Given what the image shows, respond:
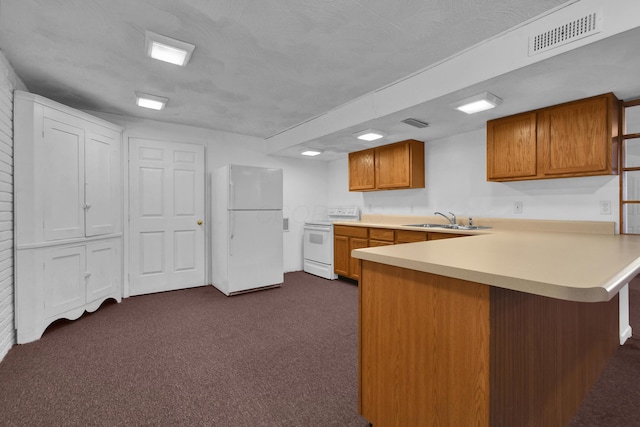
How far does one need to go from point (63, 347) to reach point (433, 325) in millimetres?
2885

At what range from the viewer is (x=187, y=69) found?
8.54 ft

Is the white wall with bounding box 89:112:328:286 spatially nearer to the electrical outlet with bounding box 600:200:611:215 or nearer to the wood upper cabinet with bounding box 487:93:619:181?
the wood upper cabinet with bounding box 487:93:619:181

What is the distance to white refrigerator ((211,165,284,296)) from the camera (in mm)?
3906

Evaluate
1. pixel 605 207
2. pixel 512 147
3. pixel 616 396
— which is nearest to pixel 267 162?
pixel 512 147

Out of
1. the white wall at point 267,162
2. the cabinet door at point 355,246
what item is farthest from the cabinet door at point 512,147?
the white wall at point 267,162

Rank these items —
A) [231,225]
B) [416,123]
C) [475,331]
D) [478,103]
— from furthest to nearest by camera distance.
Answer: [231,225] → [416,123] → [478,103] → [475,331]

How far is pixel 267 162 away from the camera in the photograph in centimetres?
510

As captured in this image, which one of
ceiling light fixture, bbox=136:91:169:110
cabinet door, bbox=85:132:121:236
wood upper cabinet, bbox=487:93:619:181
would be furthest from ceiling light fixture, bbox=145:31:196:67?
wood upper cabinet, bbox=487:93:619:181

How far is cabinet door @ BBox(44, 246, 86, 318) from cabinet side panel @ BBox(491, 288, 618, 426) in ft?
11.3

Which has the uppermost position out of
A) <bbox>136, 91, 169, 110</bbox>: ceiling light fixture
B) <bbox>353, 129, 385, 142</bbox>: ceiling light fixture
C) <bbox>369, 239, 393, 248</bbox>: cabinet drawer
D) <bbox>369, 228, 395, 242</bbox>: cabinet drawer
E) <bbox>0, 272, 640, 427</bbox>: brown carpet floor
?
<bbox>136, 91, 169, 110</bbox>: ceiling light fixture

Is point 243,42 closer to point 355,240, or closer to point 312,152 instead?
point 312,152

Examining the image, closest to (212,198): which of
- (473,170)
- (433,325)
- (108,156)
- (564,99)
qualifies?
(108,156)

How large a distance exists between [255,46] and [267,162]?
291 cm

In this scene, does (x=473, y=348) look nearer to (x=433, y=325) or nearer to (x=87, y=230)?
(x=433, y=325)
